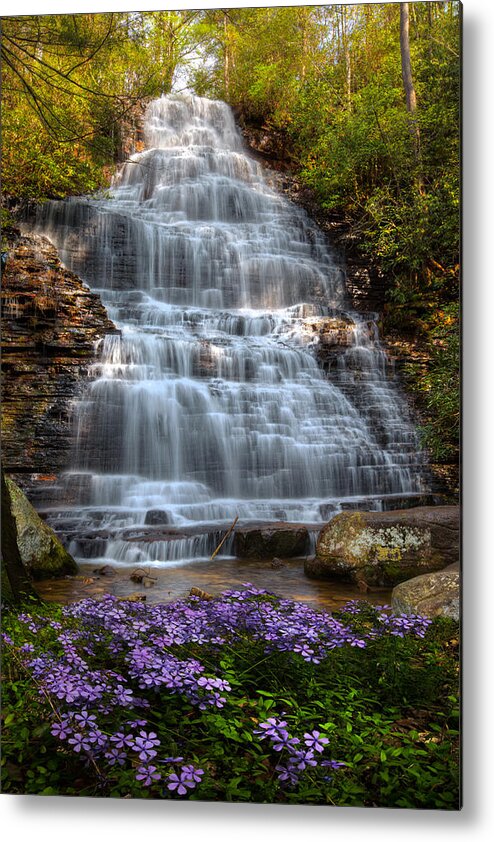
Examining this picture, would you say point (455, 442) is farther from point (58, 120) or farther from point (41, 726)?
point (58, 120)

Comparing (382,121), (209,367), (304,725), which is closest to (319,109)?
(382,121)

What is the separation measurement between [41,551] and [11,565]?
17 cm

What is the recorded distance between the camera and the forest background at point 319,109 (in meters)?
2.52

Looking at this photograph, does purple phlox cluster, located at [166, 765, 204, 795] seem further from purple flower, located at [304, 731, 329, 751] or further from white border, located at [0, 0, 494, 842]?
purple flower, located at [304, 731, 329, 751]

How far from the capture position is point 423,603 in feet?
7.91

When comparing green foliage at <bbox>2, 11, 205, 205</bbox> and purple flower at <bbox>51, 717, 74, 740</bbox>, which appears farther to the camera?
green foliage at <bbox>2, 11, 205, 205</bbox>

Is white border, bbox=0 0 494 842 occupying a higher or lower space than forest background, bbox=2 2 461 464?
lower

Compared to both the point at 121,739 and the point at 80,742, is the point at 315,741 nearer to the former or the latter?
the point at 121,739

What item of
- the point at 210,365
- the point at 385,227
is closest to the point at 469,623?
the point at 210,365

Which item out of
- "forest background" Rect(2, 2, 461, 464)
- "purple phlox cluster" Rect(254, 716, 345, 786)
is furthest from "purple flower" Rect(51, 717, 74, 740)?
"forest background" Rect(2, 2, 461, 464)

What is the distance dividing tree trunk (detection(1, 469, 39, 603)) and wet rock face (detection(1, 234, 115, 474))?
0.18 metres

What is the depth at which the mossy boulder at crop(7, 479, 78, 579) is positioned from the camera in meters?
2.52

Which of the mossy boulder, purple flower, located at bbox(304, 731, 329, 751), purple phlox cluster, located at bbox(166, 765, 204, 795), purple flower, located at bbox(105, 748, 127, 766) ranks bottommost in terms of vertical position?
purple phlox cluster, located at bbox(166, 765, 204, 795)

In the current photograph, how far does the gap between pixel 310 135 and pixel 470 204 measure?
2.44 feet
